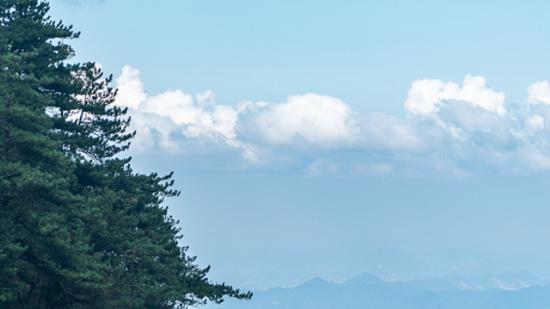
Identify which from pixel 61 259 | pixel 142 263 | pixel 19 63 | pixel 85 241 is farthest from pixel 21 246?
pixel 142 263

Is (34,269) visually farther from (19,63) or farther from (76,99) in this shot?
(76,99)

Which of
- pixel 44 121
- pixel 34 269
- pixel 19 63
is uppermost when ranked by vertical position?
pixel 19 63

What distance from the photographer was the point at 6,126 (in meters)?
38.2

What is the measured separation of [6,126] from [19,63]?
190 inches

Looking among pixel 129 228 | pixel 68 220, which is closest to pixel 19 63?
pixel 68 220

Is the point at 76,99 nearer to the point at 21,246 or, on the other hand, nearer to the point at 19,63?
the point at 19,63

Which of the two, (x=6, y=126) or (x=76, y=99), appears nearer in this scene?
(x=6, y=126)

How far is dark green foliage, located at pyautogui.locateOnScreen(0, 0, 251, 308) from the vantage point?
1497 inches

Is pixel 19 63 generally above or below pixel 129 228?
above

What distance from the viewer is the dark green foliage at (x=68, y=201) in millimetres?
38031

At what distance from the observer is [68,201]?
40688 mm

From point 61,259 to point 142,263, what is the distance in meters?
9.53

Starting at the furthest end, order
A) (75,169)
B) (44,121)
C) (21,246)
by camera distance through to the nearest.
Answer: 1. (75,169)
2. (44,121)
3. (21,246)

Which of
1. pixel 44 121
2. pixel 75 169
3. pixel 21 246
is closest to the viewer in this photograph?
pixel 21 246
